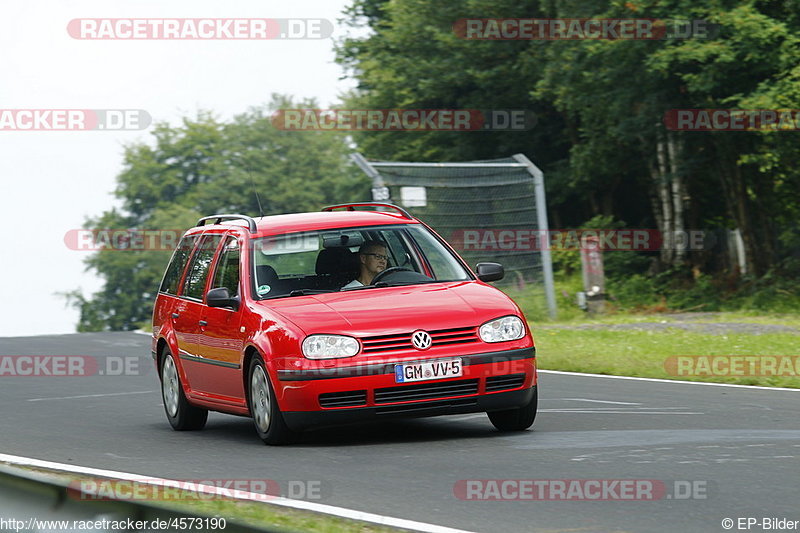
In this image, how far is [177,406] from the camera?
39.4ft

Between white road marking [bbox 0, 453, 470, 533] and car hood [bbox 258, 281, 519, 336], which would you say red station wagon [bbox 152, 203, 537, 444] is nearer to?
car hood [bbox 258, 281, 519, 336]

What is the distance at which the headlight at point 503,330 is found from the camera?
9.73 m

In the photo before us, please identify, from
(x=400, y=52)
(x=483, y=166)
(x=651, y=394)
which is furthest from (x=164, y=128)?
(x=651, y=394)

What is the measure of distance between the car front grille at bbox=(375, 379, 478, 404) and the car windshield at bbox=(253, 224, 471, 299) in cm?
127

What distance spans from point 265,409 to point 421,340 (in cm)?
130

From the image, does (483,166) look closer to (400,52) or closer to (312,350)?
(312,350)

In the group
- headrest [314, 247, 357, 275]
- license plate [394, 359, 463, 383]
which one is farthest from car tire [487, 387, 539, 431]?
headrest [314, 247, 357, 275]

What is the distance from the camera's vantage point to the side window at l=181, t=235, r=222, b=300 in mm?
11820

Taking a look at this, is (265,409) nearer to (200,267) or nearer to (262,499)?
(200,267)

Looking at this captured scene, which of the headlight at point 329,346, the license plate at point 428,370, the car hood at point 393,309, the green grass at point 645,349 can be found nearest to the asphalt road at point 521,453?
the license plate at point 428,370

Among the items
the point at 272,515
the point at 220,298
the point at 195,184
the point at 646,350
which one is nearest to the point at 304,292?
the point at 220,298

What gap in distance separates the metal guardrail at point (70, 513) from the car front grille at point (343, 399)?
438cm

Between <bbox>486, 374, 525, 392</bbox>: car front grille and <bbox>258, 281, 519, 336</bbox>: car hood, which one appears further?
<bbox>486, 374, 525, 392</bbox>: car front grille

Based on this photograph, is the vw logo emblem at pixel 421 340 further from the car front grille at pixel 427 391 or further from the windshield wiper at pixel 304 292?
the windshield wiper at pixel 304 292
